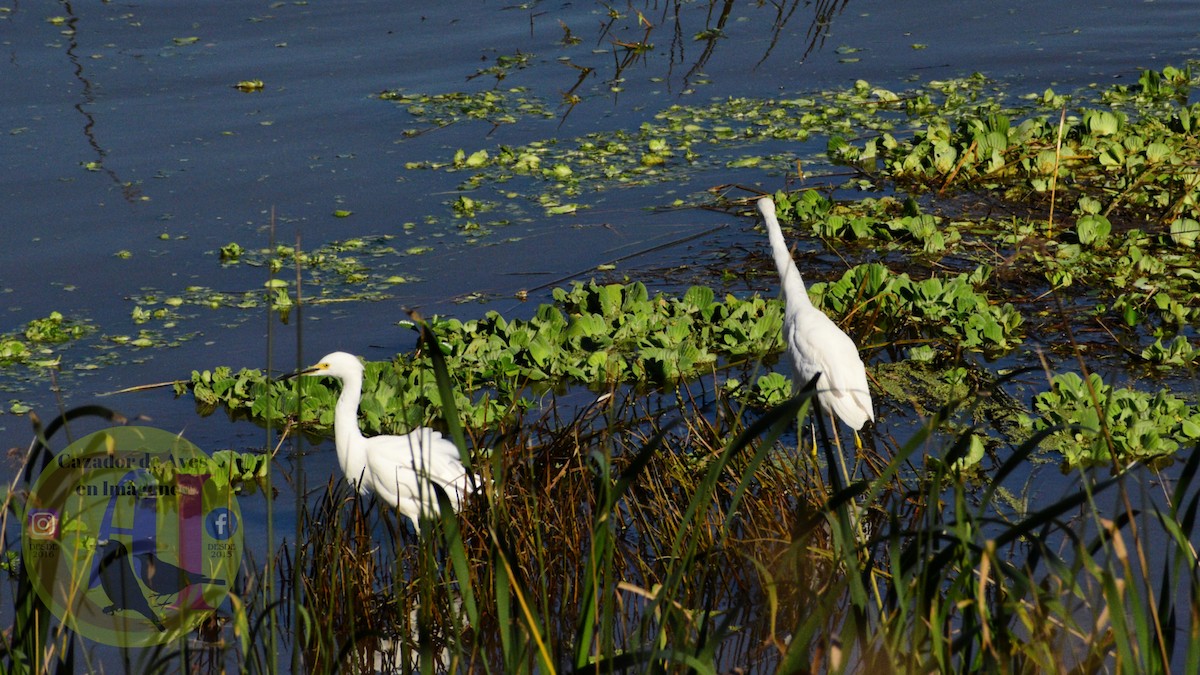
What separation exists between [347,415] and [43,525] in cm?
175

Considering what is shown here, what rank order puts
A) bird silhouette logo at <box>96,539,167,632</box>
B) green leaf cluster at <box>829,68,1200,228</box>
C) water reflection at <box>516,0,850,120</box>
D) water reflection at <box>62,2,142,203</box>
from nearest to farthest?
bird silhouette logo at <box>96,539,167,632</box> < green leaf cluster at <box>829,68,1200,228</box> < water reflection at <box>62,2,142,203</box> < water reflection at <box>516,0,850,120</box>

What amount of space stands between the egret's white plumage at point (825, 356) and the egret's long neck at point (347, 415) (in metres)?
1.48

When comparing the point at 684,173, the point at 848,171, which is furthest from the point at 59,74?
the point at 848,171

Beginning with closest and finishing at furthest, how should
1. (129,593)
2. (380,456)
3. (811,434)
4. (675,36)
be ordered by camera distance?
(129,593) → (380,456) → (811,434) → (675,36)

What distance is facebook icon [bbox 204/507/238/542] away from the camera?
390 centimetres

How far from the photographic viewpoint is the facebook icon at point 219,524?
12.8 ft

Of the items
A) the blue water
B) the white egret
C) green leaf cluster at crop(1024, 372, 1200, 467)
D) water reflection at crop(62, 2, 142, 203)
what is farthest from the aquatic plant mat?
water reflection at crop(62, 2, 142, 203)

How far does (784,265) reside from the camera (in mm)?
5293

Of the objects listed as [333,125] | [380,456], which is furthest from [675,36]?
[380,456]

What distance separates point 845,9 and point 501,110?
3.58m

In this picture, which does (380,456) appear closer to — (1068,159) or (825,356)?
(825,356)

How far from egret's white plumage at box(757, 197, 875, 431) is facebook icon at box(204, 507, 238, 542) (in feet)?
6.18

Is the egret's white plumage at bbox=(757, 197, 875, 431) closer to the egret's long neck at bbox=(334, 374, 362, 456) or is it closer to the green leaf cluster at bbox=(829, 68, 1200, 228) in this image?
the egret's long neck at bbox=(334, 374, 362, 456)

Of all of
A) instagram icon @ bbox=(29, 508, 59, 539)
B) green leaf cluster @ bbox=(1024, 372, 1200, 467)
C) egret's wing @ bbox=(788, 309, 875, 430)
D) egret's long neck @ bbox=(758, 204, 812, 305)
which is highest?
instagram icon @ bbox=(29, 508, 59, 539)
